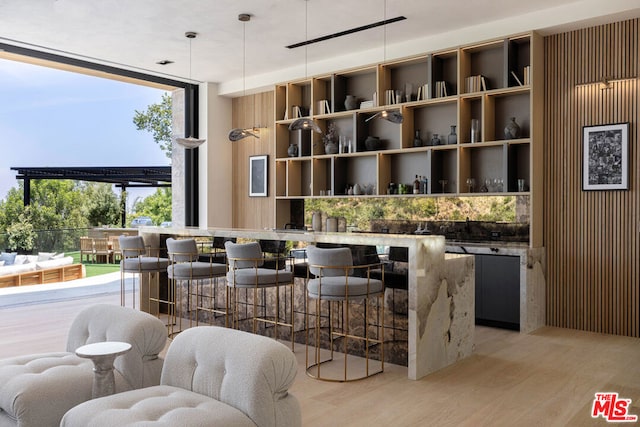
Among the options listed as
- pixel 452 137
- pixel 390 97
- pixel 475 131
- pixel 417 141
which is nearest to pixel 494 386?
pixel 475 131

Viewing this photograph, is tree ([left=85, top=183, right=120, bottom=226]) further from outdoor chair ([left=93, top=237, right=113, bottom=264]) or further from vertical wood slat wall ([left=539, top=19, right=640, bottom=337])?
vertical wood slat wall ([left=539, top=19, right=640, bottom=337])

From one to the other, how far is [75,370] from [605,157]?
5.35 metres

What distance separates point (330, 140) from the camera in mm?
8203

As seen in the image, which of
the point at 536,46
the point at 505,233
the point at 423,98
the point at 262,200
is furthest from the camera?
the point at 262,200

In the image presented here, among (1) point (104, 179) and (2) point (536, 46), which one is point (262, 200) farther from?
(1) point (104, 179)

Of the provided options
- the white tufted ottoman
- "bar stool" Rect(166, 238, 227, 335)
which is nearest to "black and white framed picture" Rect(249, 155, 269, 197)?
"bar stool" Rect(166, 238, 227, 335)

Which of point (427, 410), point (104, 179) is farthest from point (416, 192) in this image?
point (104, 179)

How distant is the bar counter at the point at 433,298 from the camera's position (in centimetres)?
432

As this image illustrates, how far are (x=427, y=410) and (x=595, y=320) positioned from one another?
10.4 ft

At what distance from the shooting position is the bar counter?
4316 millimetres

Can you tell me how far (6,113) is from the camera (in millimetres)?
14641

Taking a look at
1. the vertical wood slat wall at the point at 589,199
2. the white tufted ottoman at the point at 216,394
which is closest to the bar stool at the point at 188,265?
the white tufted ottoman at the point at 216,394

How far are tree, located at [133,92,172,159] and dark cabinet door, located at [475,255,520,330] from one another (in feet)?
30.2

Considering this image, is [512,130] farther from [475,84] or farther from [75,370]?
[75,370]
